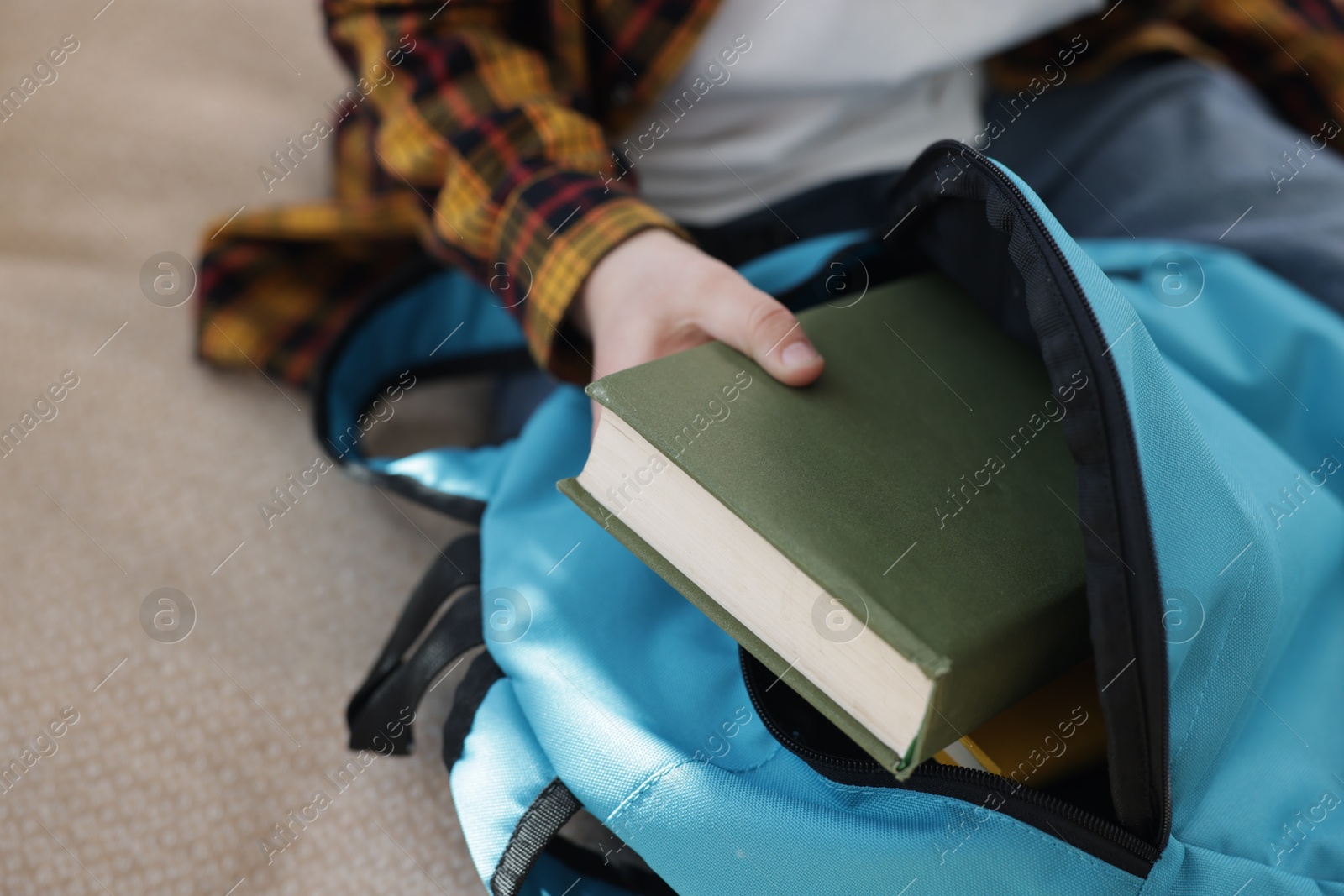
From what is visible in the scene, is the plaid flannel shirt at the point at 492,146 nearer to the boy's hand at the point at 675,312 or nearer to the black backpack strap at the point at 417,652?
the boy's hand at the point at 675,312

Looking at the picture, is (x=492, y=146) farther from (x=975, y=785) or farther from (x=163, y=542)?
(x=975, y=785)

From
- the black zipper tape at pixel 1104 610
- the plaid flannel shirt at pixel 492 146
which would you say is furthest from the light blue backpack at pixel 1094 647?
the plaid flannel shirt at pixel 492 146

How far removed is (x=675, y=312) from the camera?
1.58 ft

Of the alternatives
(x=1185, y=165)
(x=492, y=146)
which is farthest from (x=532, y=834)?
(x=1185, y=165)

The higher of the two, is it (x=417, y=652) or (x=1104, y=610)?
(x=1104, y=610)

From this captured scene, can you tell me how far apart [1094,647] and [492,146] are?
463 millimetres

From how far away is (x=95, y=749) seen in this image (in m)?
0.47

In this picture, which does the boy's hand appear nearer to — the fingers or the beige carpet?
the fingers

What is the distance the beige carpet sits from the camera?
459mm

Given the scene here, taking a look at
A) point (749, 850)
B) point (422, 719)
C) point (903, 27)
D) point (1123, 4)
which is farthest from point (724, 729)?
point (1123, 4)

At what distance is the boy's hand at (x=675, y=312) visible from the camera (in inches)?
15.8

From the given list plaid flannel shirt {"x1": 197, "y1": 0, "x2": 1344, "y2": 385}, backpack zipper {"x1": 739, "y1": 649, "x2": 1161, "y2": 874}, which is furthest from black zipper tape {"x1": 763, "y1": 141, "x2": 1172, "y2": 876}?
plaid flannel shirt {"x1": 197, "y1": 0, "x2": 1344, "y2": 385}

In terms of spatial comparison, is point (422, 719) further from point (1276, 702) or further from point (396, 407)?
point (1276, 702)

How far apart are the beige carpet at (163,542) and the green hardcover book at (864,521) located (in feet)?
0.73
